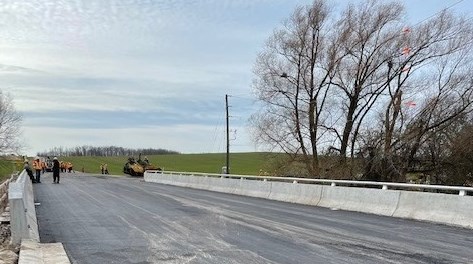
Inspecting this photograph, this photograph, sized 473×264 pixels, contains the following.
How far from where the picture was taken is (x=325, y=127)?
43688 millimetres

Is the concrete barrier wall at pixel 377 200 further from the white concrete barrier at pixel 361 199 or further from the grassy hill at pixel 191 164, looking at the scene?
the grassy hill at pixel 191 164

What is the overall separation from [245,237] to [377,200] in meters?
7.92

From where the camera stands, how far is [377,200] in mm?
17109

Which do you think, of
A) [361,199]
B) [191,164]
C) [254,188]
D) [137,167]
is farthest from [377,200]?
[191,164]

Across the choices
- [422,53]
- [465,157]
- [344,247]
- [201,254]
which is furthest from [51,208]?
[422,53]

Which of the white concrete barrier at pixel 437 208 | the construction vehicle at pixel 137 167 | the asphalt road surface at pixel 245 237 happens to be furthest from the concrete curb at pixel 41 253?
the construction vehicle at pixel 137 167

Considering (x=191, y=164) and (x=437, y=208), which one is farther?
(x=191, y=164)

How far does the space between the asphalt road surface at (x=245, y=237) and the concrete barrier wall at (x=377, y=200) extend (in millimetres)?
714

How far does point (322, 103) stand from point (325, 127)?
209 centimetres

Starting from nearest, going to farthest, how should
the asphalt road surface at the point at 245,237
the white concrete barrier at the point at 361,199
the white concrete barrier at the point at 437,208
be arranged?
the asphalt road surface at the point at 245,237 < the white concrete barrier at the point at 437,208 < the white concrete barrier at the point at 361,199

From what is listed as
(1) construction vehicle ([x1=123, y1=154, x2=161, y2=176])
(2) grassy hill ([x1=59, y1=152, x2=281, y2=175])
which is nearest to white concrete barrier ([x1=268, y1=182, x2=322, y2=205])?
(1) construction vehicle ([x1=123, y1=154, x2=161, y2=176])

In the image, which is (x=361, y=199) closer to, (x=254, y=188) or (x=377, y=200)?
(x=377, y=200)

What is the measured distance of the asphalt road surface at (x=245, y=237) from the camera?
8.42m

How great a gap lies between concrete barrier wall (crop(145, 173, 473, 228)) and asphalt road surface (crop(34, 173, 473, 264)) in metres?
0.71
